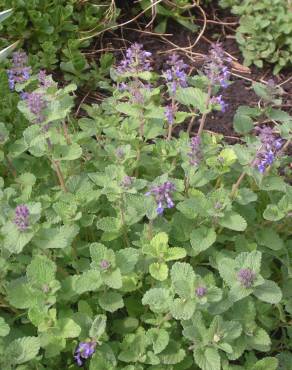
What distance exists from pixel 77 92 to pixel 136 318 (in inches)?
81.6

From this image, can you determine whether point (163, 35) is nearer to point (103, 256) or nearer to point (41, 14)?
point (41, 14)

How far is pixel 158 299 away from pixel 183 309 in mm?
124

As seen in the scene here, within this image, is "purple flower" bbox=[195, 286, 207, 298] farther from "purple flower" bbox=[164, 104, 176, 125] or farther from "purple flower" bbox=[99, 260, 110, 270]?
"purple flower" bbox=[164, 104, 176, 125]

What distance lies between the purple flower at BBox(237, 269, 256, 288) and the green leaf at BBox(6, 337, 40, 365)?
655 millimetres

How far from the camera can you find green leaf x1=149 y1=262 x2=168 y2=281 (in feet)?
6.65

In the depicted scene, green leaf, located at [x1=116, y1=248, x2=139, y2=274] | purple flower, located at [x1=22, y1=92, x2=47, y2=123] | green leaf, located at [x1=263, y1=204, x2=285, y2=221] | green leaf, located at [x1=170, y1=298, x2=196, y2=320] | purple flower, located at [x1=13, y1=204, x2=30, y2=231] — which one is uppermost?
purple flower, located at [x1=22, y1=92, x2=47, y2=123]

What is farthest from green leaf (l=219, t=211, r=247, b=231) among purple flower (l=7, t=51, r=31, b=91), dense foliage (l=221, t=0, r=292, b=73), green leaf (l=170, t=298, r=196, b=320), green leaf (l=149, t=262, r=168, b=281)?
dense foliage (l=221, t=0, r=292, b=73)

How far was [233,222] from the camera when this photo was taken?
7.05ft

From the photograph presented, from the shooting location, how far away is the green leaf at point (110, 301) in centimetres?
201

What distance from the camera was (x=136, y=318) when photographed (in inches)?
88.7

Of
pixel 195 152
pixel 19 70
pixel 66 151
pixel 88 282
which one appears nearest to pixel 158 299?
pixel 88 282

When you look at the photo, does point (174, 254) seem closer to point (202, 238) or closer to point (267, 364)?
point (202, 238)

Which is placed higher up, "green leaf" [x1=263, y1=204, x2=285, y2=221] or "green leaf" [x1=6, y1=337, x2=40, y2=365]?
"green leaf" [x1=6, y1=337, x2=40, y2=365]

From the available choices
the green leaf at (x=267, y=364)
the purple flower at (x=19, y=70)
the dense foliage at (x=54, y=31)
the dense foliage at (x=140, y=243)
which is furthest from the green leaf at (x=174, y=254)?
the dense foliage at (x=54, y=31)
